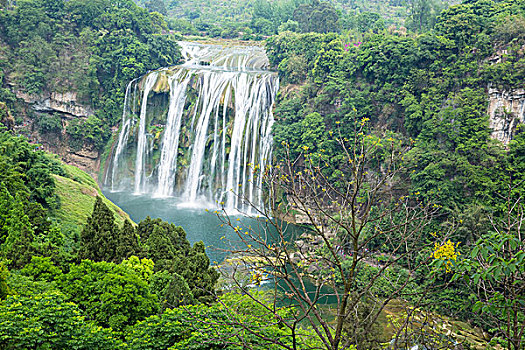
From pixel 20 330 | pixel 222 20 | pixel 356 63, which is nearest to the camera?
pixel 20 330

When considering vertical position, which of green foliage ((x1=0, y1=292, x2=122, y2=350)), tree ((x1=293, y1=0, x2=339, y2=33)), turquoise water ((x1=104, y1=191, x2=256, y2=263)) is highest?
tree ((x1=293, y1=0, x2=339, y2=33))

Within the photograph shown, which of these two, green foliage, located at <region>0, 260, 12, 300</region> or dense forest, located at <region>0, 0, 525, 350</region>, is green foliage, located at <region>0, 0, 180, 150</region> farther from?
green foliage, located at <region>0, 260, 12, 300</region>

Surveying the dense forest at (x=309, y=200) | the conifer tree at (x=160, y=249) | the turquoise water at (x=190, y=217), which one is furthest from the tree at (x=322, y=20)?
the conifer tree at (x=160, y=249)

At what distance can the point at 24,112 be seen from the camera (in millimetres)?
30594

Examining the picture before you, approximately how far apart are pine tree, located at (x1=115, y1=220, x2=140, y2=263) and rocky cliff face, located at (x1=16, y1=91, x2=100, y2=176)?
21.1 meters

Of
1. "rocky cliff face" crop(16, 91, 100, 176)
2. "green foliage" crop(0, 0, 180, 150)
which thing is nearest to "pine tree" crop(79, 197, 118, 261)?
"green foliage" crop(0, 0, 180, 150)

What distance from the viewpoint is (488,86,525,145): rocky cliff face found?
60.4ft

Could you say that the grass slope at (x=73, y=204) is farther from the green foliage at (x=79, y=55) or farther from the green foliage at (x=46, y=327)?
the green foliage at (x=79, y=55)

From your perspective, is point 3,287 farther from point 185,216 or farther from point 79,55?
point 79,55

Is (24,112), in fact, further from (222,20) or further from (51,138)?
(222,20)

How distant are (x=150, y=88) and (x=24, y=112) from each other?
8925mm

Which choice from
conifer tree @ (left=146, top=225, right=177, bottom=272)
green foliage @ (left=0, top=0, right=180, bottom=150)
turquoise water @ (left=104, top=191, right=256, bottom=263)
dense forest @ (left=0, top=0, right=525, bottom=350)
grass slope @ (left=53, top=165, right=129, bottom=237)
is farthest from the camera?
green foliage @ (left=0, top=0, right=180, bottom=150)

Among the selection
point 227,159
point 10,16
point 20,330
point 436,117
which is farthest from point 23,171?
point 10,16

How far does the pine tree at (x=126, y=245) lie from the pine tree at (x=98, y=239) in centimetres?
14
